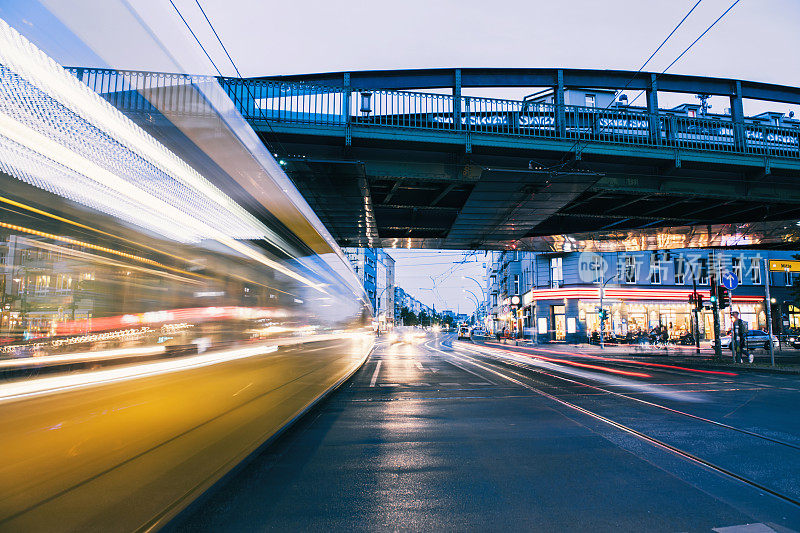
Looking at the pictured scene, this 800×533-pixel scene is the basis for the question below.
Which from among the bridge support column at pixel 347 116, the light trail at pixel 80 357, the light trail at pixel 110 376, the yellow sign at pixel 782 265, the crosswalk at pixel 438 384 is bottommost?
the crosswalk at pixel 438 384

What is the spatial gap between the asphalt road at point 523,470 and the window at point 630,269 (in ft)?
135

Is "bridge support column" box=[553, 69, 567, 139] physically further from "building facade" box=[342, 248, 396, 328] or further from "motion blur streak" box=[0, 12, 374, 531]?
"building facade" box=[342, 248, 396, 328]

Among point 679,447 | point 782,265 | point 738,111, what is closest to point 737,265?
point 782,265

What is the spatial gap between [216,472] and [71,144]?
4.21 m

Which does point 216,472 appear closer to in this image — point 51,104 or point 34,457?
point 34,457

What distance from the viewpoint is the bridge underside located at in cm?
1426

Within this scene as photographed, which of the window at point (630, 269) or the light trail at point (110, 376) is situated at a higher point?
the window at point (630, 269)

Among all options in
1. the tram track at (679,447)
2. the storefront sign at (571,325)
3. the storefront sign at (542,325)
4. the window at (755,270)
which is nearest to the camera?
the tram track at (679,447)

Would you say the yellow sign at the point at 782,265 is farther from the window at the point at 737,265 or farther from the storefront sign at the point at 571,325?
the window at the point at 737,265

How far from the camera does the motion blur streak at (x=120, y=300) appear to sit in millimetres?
4648

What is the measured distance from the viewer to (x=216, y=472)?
488 cm

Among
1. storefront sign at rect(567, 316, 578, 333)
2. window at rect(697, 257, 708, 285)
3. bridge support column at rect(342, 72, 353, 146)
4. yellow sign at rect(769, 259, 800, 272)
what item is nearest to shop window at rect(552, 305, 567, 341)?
storefront sign at rect(567, 316, 578, 333)

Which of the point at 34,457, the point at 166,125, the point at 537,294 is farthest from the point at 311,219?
the point at 537,294

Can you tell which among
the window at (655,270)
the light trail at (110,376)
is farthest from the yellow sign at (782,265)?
the window at (655,270)
